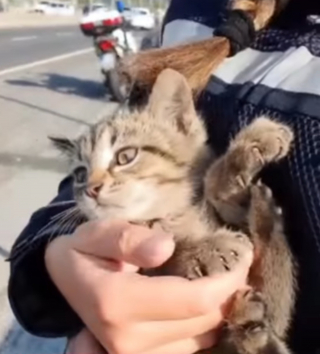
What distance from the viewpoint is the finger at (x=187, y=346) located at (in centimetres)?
177

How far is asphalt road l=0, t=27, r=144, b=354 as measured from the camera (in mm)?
4664

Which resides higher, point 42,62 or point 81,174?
point 81,174

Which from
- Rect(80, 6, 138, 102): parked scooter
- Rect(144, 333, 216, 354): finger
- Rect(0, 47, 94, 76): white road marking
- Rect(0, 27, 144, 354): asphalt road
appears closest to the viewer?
Rect(144, 333, 216, 354): finger

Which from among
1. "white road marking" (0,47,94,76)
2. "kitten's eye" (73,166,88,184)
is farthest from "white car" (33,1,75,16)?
"kitten's eye" (73,166,88,184)

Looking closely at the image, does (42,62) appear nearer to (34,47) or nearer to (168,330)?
(34,47)

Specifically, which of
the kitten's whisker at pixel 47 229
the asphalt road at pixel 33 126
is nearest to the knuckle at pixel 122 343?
the kitten's whisker at pixel 47 229

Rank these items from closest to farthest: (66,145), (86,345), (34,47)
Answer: (86,345)
(66,145)
(34,47)

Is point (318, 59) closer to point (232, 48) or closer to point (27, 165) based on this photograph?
point (232, 48)

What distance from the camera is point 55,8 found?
53.9m

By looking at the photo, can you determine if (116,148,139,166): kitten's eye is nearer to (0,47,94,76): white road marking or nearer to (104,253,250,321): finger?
(104,253,250,321): finger

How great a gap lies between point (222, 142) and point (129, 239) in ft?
1.08

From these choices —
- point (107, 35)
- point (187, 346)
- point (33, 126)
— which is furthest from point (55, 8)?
point (187, 346)

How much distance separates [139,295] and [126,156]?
1.37 ft

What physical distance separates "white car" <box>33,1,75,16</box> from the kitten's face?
49956 millimetres
